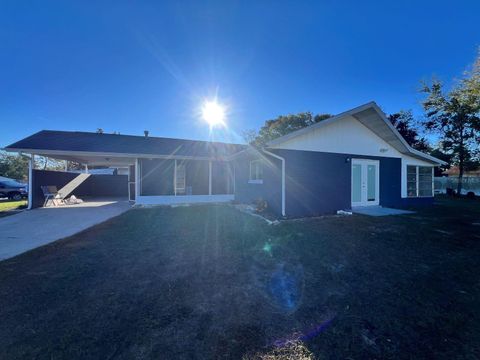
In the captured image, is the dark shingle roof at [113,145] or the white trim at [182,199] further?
the white trim at [182,199]

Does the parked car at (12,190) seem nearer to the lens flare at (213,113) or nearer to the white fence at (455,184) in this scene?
the lens flare at (213,113)

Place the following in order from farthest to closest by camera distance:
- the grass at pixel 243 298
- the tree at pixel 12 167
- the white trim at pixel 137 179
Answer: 1. the tree at pixel 12 167
2. the white trim at pixel 137 179
3. the grass at pixel 243 298

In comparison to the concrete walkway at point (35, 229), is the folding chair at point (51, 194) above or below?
above

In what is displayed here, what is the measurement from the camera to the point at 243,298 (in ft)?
9.45

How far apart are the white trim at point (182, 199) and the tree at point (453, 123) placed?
21.4m

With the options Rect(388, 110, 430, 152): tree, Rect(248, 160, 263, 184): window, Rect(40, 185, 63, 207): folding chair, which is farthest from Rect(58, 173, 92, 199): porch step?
Rect(388, 110, 430, 152): tree

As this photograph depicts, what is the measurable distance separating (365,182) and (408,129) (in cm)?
1815

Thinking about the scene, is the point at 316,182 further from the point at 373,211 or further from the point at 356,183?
the point at 373,211

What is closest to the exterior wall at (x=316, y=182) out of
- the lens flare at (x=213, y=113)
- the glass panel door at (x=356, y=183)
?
the glass panel door at (x=356, y=183)

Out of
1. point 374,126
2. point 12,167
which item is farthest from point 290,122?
point 12,167

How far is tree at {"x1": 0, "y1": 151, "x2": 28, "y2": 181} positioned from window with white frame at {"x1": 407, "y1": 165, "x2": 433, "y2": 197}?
160ft

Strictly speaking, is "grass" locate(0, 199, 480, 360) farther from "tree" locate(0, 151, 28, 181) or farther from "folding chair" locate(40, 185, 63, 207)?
"tree" locate(0, 151, 28, 181)

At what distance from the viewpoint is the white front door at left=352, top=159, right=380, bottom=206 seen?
9969 millimetres

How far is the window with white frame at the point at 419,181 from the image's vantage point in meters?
11.6
